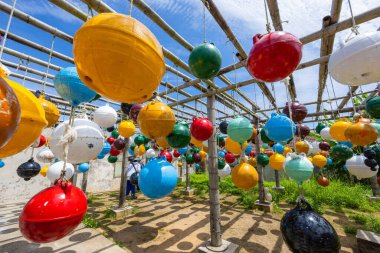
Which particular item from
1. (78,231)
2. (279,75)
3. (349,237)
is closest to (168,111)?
(279,75)

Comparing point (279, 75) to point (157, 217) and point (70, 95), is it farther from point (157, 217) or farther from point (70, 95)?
point (157, 217)

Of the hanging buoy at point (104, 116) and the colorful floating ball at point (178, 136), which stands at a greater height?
the hanging buoy at point (104, 116)

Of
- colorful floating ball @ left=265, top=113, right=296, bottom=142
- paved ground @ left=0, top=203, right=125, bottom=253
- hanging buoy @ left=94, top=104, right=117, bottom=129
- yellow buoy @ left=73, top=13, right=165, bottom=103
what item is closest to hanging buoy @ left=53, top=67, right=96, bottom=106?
yellow buoy @ left=73, top=13, right=165, bottom=103

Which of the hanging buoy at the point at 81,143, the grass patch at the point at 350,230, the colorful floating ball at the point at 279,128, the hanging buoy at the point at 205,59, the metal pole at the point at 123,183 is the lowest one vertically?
the grass patch at the point at 350,230

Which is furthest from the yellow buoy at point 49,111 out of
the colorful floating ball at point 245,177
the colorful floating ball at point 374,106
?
the colorful floating ball at point 374,106

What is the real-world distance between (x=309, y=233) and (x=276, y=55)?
140 cm

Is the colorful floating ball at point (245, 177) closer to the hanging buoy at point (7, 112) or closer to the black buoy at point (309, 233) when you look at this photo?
the black buoy at point (309, 233)

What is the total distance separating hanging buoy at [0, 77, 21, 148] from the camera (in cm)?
66

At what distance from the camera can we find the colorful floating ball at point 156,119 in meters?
2.24

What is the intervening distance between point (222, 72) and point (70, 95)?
283cm

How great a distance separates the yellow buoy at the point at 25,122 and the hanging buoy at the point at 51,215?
1.30 feet

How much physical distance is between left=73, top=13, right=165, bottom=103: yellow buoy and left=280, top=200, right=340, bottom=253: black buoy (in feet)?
5.26

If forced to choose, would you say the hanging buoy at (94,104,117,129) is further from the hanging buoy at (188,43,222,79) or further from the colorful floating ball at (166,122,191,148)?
the hanging buoy at (188,43,222,79)

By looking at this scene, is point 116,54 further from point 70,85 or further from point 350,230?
point 350,230
